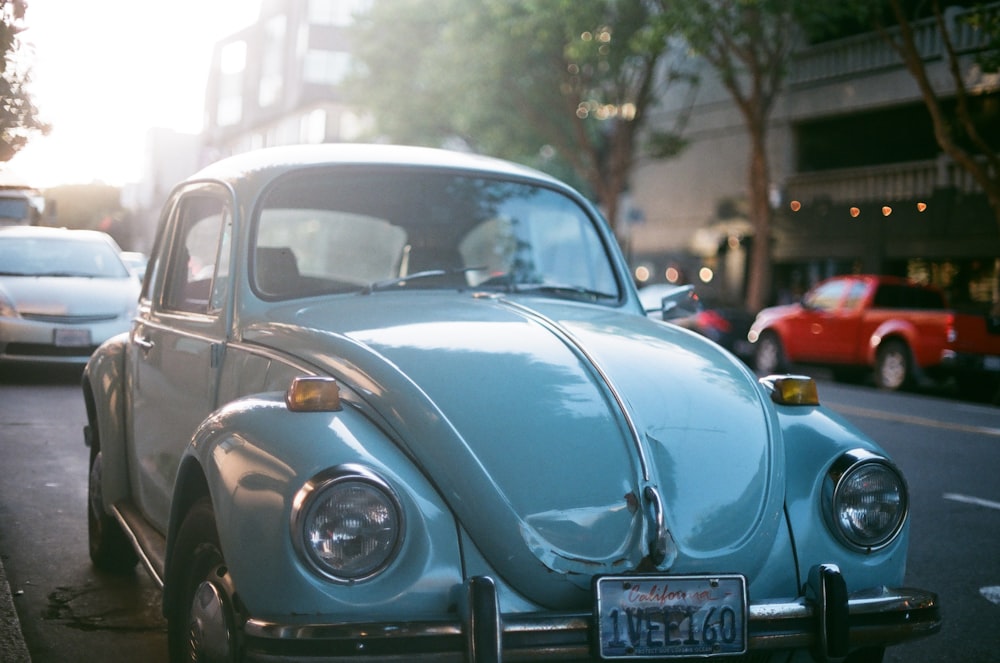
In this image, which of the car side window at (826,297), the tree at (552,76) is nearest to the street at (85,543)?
the car side window at (826,297)

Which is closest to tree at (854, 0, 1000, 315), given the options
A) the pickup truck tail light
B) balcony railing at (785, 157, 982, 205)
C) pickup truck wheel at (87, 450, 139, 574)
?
balcony railing at (785, 157, 982, 205)

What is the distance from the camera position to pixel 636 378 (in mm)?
3582

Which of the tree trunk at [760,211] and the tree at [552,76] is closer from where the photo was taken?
the tree trunk at [760,211]

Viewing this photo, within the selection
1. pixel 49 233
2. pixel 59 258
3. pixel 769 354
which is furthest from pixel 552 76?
pixel 59 258

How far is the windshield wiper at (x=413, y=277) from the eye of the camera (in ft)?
14.1

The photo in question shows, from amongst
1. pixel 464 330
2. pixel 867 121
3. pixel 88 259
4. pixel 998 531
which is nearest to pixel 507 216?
pixel 464 330

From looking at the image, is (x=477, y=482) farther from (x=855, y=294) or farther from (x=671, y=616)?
(x=855, y=294)

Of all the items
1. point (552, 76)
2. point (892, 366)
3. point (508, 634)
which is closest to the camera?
point (508, 634)

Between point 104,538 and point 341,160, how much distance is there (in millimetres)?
2007

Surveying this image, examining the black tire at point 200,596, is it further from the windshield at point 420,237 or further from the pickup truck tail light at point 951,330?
the pickup truck tail light at point 951,330

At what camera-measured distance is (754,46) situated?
79.9 ft

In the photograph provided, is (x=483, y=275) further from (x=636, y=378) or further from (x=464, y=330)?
(x=636, y=378)

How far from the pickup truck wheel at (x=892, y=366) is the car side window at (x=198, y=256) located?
15.0 meters

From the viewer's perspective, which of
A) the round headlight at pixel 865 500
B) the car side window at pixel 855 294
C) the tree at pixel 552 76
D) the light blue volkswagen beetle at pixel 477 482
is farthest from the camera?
the tree at pixel 552 76
